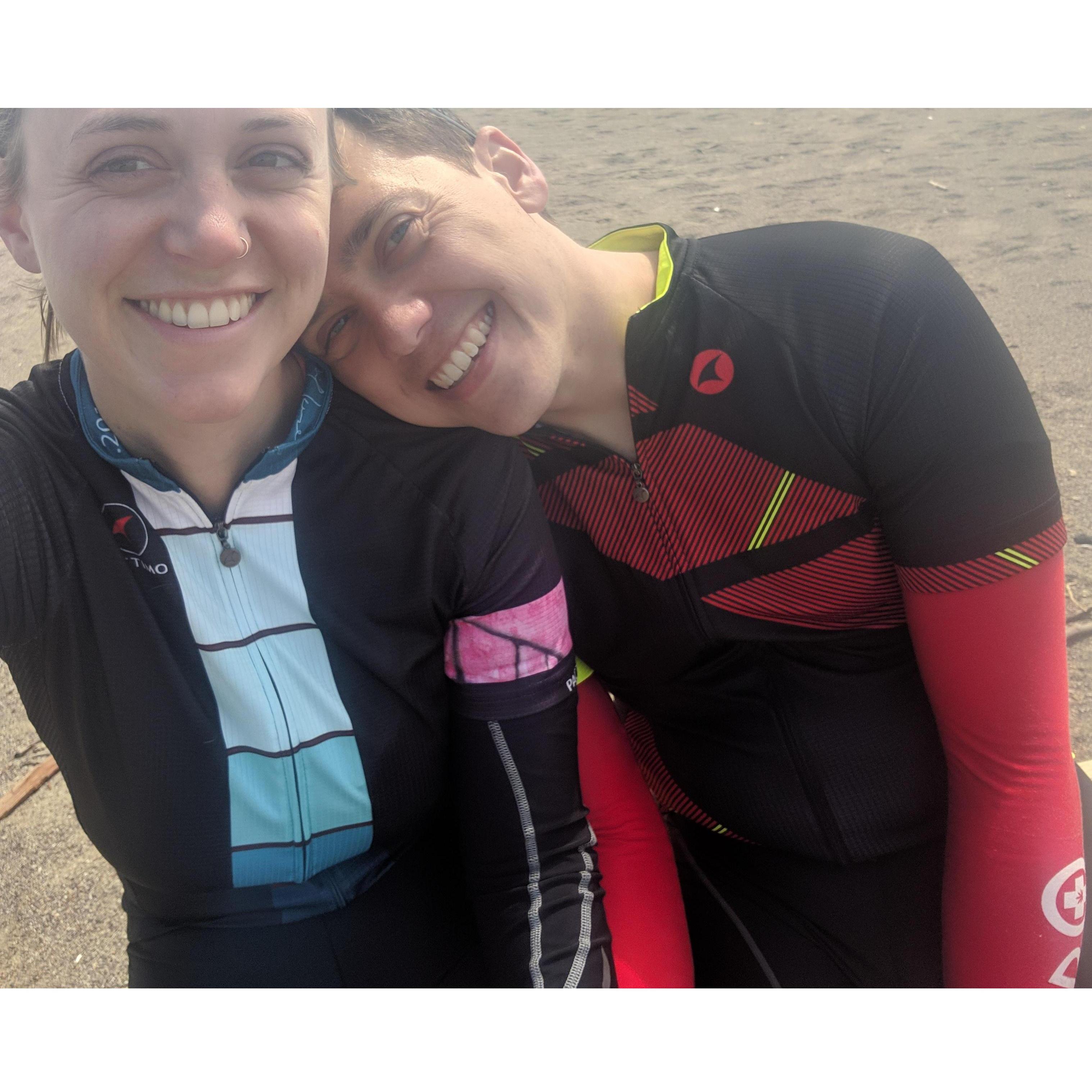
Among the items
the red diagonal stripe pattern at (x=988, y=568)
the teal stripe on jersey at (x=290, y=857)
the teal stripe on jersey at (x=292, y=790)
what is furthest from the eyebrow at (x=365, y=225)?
the red diagonal stripe pattern at (x=988, y=568)

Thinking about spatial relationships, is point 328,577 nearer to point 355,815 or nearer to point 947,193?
point 355,815

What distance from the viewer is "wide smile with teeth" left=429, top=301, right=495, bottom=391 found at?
132cm

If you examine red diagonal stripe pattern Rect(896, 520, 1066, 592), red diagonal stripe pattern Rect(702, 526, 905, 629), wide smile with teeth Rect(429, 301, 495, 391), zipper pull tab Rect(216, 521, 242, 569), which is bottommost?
red diagonal stripe pattern Rect(702, 526, 905, 629)

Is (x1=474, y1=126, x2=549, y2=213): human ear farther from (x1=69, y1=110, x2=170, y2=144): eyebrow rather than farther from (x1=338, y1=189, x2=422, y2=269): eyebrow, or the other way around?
(x1=69, y1=110, x2=170, y2=144): eyebrow

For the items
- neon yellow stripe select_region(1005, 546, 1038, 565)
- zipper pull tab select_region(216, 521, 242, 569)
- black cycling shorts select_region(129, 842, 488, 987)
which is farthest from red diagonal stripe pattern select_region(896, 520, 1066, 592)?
zipper pull tab select_region(216, 521, 242, 569)

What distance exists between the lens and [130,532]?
1.21 m

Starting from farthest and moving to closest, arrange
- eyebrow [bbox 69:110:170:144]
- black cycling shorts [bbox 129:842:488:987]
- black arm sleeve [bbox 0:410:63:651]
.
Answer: black cycling shorts [bbox 129:842:488:987] < black arm sleeve [bbox 0:410:63:651] < eyebrow [bbox 69:110:170:144]

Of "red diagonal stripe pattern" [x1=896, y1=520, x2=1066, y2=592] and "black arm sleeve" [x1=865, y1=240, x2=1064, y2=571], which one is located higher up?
"black arm sleeve" [x1=865, y1=240, x2=1064, y2=571]

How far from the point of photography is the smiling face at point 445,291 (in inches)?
49.6

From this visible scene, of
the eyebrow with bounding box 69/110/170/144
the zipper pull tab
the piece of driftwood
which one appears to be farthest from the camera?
the piece of driftwood

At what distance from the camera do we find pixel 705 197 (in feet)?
12.1

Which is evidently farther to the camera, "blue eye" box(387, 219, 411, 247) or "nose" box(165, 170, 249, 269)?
"blue eye" box(387, 219, 411, 247)

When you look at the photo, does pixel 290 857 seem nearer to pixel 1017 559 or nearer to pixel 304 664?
pixel 304 664

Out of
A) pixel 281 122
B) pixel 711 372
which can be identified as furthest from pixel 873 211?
pixel 281 122
